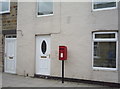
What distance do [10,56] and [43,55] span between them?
253cm

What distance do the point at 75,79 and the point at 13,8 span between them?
566 centimetres

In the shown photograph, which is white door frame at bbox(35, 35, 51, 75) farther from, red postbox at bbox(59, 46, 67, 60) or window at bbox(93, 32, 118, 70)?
window at bbox(93, 32, 118, 70)

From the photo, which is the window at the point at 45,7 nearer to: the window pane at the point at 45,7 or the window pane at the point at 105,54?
the window pane at the point at 45,7

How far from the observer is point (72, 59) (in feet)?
28.1

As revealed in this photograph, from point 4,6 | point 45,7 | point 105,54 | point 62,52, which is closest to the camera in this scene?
point 105,54

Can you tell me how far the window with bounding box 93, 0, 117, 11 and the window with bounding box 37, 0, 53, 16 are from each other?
7.82 ft

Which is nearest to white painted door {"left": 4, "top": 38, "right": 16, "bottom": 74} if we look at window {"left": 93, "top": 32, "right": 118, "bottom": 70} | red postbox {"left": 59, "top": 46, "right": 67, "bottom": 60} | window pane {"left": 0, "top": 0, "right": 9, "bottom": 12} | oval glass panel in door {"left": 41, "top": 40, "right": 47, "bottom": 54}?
window pane {"left": 0, "top": 0, "right": 9, "bottom": 12}

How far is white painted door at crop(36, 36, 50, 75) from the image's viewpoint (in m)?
9.42

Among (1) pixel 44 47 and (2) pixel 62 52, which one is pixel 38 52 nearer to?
(1) pixel 44 47

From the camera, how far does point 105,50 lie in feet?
26.2

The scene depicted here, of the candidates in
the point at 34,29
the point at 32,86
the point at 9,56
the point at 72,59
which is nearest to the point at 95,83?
the point at 72,59

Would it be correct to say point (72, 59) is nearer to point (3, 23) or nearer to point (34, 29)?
point (34, 29)

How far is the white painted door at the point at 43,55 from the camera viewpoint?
942cm

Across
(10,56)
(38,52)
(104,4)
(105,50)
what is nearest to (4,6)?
(10,56)
